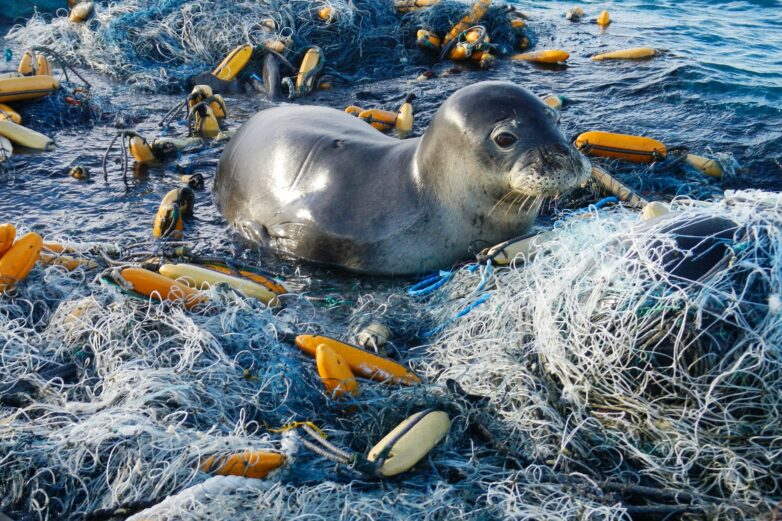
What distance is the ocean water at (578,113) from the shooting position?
721 cm

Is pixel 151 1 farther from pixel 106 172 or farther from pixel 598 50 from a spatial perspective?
pixel 598 50

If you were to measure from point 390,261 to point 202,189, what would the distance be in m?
2.69

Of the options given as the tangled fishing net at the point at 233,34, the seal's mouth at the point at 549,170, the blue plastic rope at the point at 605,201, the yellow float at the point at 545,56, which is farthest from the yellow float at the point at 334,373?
the yellow float at the point at 545,56

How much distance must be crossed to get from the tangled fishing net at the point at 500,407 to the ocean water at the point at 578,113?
2527 millimetres

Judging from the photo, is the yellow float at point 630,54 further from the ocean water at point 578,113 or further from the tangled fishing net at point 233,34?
the tangled fishing net at point 233,34

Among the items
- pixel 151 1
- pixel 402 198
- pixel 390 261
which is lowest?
pixel 390 261

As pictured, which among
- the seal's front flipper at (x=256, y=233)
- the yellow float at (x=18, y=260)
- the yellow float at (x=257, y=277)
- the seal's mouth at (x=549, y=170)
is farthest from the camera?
the seal's front flipper at (x=256, y=233)

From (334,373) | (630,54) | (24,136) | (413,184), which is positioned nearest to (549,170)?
(413,184)

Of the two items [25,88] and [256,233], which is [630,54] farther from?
[25,88]

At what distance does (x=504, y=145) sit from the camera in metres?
5.41

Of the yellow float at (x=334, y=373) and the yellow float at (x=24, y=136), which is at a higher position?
the yellow float at (x=24, y=136)

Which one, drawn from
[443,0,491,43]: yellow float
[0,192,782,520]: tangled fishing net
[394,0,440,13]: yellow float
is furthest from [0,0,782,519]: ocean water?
[394,0,440,13]: yellow float

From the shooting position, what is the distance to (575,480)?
3.32 metres

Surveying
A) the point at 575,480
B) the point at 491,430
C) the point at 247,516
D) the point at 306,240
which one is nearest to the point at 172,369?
the point at 247,516
